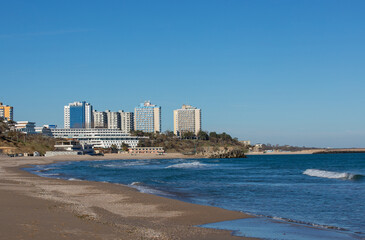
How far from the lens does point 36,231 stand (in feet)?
33.4

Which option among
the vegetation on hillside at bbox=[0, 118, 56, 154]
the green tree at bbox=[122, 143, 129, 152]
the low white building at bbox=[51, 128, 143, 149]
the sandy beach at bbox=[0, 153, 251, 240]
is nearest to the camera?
the sandy beach at bbox=[0, 153, 251, 240]

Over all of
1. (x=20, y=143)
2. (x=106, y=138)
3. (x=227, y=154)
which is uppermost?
(x=106, y=138)

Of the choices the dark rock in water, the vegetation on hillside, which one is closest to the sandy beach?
the vegetation on hillside

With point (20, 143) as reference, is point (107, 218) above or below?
below

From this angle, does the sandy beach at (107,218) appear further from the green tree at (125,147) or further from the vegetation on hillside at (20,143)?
the green tree at (125,147)

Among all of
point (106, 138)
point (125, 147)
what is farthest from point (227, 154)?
point (106, 138)

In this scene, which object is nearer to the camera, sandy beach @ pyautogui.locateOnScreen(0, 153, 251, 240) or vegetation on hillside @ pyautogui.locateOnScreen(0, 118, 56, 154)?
sandy beach @ pyautogui.locateOnScreen(0, 153, 251, 240)

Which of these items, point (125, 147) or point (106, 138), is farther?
point (106, 138)

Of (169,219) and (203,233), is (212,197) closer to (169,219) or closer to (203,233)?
(169,219)

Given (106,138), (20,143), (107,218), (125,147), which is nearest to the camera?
(107,218)

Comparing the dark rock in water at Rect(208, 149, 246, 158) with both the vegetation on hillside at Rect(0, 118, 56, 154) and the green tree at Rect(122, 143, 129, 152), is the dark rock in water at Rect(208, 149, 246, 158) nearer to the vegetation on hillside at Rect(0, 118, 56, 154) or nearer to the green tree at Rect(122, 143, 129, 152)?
the green tree at Rect(122, 143, 129, 152)

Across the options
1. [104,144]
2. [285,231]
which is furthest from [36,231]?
[104,144]

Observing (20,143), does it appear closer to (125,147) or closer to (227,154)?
(125,147)

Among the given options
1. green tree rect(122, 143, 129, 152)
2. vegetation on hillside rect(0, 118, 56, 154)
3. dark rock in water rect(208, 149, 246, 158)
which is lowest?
dark rock in water rect(208, 149, 246, 158)
